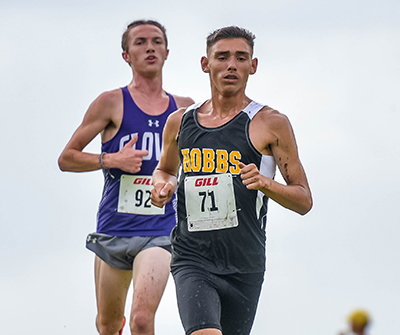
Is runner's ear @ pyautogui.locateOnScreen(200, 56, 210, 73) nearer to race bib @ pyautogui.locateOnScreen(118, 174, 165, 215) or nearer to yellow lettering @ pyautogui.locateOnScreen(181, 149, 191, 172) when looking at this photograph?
yellow lettering @ pyautogui.locateOnScreen(181, 149, 191, 172)

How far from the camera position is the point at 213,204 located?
12.4 feet

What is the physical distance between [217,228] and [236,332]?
0.63 m

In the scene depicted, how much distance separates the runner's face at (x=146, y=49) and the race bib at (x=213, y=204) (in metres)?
2.46

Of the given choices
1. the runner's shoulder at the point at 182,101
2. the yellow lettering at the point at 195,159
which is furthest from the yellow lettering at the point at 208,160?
the runner's shoulder at the point at 182,101

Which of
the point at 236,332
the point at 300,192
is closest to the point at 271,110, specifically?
the point at 300,192

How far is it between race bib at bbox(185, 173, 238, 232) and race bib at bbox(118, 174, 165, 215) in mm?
1700

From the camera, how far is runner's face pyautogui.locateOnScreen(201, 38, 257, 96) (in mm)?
3986

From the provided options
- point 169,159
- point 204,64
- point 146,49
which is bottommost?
point 169,159

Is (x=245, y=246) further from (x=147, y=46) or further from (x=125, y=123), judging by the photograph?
(x=147, y=46)

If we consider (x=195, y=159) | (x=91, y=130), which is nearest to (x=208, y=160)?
(x=195, y=159)

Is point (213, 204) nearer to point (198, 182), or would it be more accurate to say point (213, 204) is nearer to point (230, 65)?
point (198, 182)

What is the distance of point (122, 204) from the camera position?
5.59 m

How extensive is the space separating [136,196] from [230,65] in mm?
1942

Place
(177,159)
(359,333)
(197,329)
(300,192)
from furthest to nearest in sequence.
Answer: (177,159) < (300,192) < (197,329) < (359,333)
